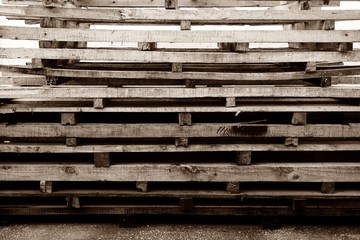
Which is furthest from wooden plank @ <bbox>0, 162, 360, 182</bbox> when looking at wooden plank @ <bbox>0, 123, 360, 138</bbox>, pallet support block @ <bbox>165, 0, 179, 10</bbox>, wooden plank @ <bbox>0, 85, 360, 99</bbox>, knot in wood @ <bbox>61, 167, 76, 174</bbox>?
pallet support block @ <bbox>165, 0, 179, 10</bbox>

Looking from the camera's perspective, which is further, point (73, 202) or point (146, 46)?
point (73, 202)

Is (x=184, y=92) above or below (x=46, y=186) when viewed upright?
above

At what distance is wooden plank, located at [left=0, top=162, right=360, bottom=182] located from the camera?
3.67 m

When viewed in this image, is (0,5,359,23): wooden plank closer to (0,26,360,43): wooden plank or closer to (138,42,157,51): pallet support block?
(0,26,360,43): wooden plank

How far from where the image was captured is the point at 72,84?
12.5 feet

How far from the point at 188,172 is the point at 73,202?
1217mm

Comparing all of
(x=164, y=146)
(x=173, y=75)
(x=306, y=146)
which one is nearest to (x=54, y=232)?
(x=164, y=146)

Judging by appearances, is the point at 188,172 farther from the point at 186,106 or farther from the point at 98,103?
the point at 98,103

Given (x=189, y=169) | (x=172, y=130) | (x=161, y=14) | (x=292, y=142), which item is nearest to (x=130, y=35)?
(x=161, y=14)

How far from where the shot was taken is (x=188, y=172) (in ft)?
12.1

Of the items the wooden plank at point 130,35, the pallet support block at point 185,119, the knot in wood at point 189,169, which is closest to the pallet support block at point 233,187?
the knot in wood at point 189,169

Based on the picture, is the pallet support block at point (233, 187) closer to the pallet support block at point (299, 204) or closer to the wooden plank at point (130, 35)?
the pallet support block at point (299, 204)

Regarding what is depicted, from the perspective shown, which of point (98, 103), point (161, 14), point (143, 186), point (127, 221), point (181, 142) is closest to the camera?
point (161, 14)

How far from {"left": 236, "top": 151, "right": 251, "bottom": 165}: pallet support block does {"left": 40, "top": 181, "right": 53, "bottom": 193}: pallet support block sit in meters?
1.86
